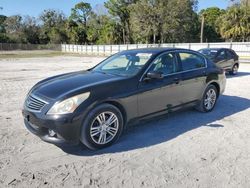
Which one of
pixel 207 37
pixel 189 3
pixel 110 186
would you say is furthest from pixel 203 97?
pixel 207 37

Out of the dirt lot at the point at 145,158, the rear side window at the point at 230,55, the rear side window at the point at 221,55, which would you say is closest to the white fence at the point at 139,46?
the rear side window at the point at 230,55

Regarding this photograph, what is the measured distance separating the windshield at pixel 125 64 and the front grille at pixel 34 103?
148 cm

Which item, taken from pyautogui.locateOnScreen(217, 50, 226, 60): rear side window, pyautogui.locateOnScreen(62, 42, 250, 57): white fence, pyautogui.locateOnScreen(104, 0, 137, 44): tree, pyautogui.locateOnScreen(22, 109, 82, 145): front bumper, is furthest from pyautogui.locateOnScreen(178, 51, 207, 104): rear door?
pyautogui.locateOnScreen(104, 0, 137, 44): tree

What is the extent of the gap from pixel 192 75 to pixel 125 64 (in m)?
1.52

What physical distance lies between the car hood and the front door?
1.90 feet

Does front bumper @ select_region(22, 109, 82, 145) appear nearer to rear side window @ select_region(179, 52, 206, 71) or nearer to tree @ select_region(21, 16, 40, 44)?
rear side window @ select_region(179, 52, 206, 71)

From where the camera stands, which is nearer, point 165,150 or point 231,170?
point 231,170

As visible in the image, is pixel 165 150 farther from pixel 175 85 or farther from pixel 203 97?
pixel 203 97

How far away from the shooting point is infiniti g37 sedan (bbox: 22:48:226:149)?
389 centimetres

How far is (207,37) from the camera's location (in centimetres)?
5909

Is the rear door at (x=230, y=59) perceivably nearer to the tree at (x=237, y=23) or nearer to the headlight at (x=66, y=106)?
the headlight at (x=66, y=106)

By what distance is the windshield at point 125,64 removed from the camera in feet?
Result: 16.0

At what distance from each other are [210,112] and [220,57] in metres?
7.02

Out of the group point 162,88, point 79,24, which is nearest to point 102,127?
point 162,88
